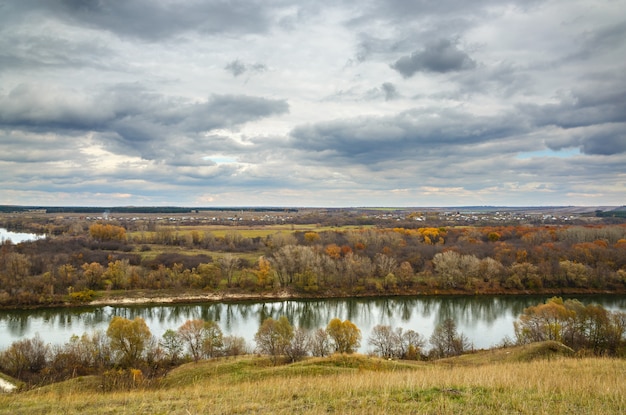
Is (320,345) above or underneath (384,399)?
underneath

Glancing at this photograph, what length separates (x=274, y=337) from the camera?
2486 centimetres

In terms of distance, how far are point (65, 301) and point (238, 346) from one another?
105 feet

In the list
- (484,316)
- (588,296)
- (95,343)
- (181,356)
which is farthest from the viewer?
(588,296)

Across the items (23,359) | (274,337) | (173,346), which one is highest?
(274,337)

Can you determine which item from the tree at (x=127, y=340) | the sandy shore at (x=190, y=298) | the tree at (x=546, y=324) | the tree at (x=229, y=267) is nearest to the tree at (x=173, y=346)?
the tree at (x=127, y=340)

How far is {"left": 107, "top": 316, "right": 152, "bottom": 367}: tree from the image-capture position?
24672 millimetres

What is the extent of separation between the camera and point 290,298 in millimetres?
49750

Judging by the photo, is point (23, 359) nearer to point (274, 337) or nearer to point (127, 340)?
point (127, 340)

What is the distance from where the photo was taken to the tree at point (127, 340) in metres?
24.7

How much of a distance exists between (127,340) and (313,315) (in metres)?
20.8

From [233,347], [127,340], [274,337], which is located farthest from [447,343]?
[127,340]

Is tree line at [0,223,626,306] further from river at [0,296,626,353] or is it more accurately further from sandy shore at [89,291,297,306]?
river at [0,296,626,353]

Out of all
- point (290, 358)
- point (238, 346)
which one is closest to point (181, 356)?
point (238, 346)

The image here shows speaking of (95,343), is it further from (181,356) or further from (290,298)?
(290,298)
